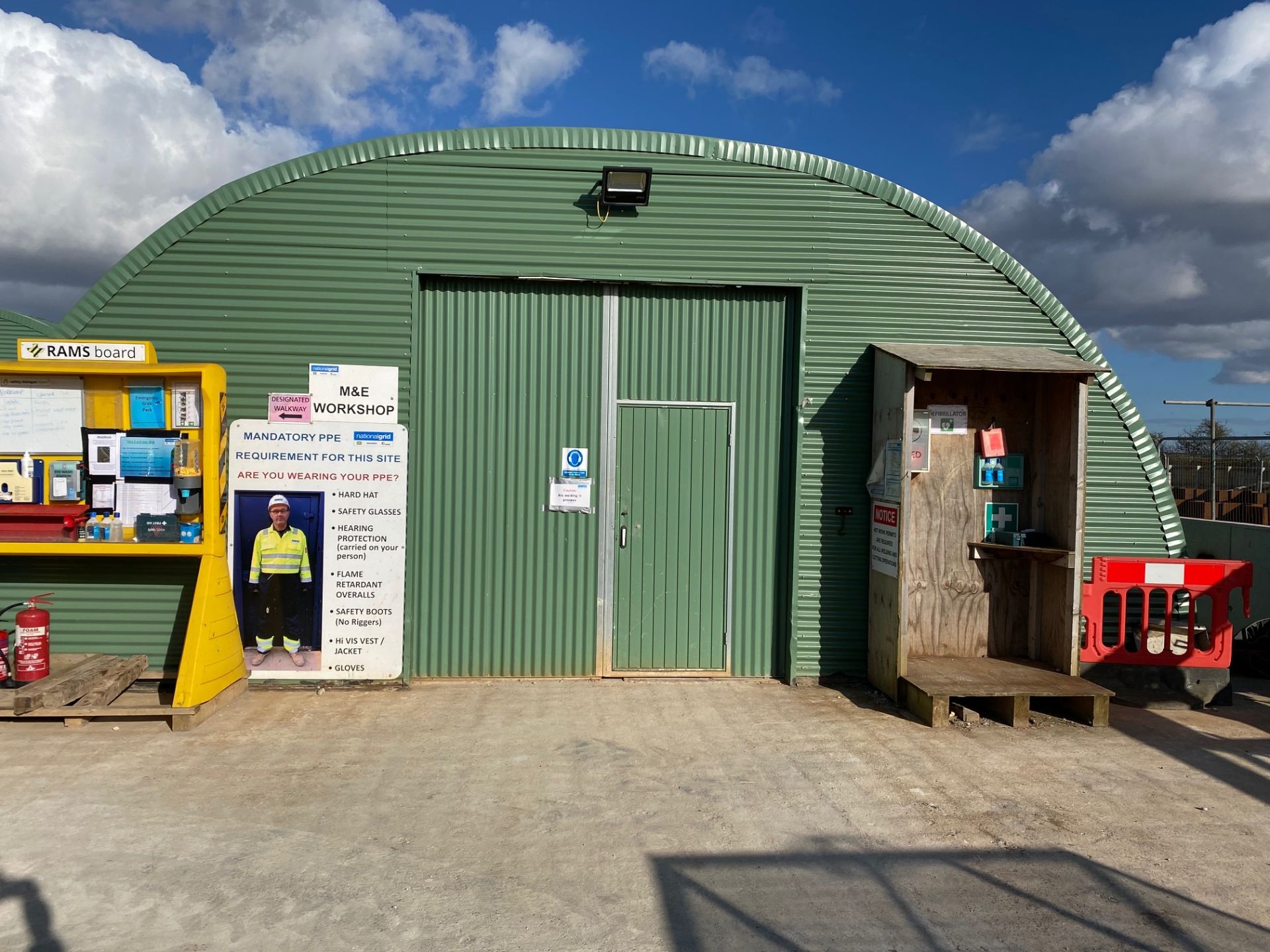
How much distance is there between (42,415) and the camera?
23.0 ft

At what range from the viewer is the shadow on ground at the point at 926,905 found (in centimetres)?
377

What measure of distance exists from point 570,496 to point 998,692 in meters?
3.91

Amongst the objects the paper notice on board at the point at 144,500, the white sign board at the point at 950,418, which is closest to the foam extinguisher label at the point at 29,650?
the paper notice on board at the point at 144,500

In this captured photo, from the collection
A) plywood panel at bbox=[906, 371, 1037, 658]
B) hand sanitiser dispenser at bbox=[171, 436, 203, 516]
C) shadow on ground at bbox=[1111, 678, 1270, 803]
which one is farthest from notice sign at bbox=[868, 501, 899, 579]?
hand sanitiser dispenser at bbox=[171, 436, 203, 516]

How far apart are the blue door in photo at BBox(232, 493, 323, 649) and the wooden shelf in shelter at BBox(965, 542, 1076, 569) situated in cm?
591

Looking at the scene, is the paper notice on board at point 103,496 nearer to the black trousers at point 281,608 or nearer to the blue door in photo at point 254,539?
the blue door in photo at point 254,539

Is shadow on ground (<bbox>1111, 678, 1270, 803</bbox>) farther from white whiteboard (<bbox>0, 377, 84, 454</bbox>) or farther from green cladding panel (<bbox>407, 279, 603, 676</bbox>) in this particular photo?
white whiteboard (<bbox>0, 377, 84, 454</bbox>)

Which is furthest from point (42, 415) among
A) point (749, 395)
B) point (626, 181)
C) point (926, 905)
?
point (926, 905)

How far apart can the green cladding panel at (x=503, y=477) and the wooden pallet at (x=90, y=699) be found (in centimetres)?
193

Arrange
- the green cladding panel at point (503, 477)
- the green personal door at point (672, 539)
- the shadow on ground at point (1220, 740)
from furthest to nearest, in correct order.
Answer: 1. the green personal door at point (672, 539)
2. the green cladding panel at point (503, 477)
3. the shadow on ground at point (1220, 740)

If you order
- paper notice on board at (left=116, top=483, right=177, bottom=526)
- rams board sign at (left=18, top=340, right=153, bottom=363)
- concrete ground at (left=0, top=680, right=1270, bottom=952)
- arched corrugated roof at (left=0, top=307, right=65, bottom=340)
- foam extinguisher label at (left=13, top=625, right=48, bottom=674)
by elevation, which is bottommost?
concrete ground at (left=0, top=680, right=1270, bottom=952)

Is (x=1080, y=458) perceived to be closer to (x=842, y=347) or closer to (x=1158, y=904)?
(x=842, y=347)

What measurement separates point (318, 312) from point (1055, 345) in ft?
22.2

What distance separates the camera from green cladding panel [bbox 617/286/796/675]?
7.79m
